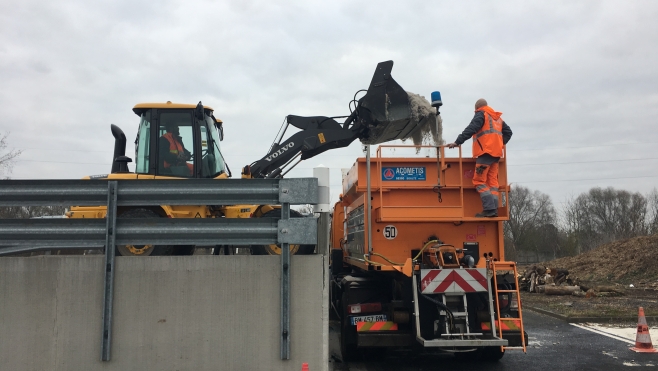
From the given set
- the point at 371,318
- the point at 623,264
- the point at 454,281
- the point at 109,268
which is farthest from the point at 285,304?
the point at 623,264

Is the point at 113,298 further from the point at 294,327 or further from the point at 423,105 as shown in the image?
the point at 423,105

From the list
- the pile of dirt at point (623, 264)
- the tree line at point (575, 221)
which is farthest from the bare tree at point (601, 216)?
the pile of dirt at point (623, 264)

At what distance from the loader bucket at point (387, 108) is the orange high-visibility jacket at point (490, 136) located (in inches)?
38.9

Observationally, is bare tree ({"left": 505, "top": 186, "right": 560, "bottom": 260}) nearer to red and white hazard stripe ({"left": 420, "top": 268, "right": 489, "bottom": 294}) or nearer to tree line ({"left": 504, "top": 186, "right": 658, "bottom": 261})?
tree line ({"left": 504, "top": 186, "right": 658, "bottom": 261})

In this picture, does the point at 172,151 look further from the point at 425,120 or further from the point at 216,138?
the point at 425,120

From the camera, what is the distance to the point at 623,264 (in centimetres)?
2508

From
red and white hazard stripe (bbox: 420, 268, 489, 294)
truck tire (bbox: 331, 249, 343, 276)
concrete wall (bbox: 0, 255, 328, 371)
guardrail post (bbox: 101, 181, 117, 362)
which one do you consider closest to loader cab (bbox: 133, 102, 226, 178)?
truck tire (bbox: 331, 249, 343, 276)

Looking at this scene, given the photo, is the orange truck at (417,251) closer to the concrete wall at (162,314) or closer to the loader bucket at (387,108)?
the loader bucket at (387,108)

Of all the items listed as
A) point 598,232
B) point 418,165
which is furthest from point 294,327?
point 598,232

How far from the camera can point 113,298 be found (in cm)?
444

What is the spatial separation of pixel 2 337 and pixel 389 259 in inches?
195

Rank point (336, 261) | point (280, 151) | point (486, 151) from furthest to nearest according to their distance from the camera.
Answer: point (336, 261) → point (280, 151) → point (486, 151)

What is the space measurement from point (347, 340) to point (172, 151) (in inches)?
168

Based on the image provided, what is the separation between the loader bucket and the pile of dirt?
17567 mm
